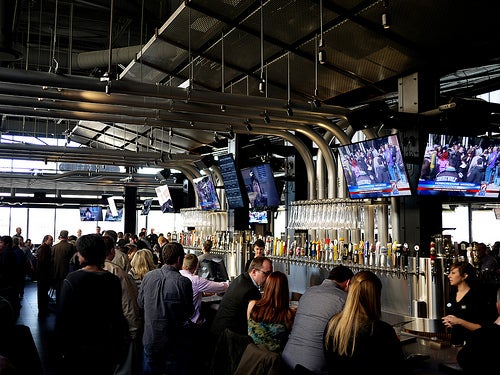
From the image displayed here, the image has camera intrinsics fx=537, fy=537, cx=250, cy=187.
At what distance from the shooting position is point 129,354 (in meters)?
4.66

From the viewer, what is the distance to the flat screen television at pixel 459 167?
18.2ft

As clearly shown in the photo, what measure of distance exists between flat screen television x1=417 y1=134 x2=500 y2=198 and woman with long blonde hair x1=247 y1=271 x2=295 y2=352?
2.27 meters

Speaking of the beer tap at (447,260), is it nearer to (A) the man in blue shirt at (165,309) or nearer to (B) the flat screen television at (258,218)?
(A) the man in blue shirt at (165,309)

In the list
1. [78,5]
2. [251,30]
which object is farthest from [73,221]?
[251,30]

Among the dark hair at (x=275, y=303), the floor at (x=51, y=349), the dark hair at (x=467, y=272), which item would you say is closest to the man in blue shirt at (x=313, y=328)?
the dark hair at (x=275, y=303)

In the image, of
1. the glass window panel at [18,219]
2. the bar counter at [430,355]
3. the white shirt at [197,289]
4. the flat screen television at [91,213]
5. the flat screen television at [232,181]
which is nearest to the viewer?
the bar counter at [430,355]

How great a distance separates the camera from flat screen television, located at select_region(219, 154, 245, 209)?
365 inches

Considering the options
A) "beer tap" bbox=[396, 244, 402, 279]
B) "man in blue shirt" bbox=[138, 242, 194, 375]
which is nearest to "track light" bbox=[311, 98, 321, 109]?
"beer tap" bbox=[396, 244, 402, 279]

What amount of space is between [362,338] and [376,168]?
3066 mm

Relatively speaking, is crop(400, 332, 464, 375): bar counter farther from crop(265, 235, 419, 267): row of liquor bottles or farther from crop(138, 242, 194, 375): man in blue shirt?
crop(138, 242, 194, 375): man in blue shirt

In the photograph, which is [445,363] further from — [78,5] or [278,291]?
[78,5]

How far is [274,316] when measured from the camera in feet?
13.3

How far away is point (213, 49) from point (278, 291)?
161 inches

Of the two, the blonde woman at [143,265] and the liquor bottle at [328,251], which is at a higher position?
the liquor bottle at [328,251]
